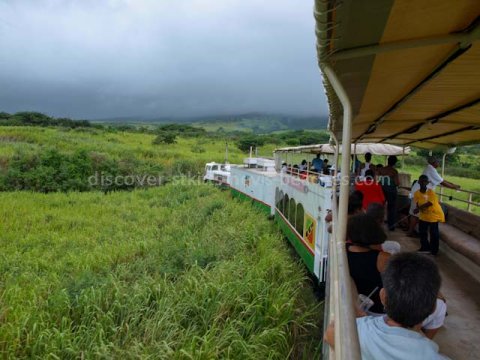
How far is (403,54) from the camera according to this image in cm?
213

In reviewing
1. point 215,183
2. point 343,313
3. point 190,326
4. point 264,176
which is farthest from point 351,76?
point 215,183

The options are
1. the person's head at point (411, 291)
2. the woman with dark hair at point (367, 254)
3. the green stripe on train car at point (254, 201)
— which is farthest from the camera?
the green stripe on train car at point (254, 201)

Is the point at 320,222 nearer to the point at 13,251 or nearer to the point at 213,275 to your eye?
the point at 213,275

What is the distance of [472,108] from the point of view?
11.4 feet

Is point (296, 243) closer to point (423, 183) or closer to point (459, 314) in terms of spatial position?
point (423, 183)

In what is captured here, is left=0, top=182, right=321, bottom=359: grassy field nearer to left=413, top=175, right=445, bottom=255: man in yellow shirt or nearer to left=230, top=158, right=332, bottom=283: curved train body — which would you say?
left=230, top=158, right=332, bottom=283: curved train body

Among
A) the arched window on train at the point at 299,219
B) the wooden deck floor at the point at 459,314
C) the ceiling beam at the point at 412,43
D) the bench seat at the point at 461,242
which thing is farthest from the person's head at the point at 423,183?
the ceiling beam at the point at 412,43

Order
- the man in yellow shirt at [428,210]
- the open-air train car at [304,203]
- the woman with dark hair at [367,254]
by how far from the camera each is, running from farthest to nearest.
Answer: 1. the open-air train car at [304,203]
2. the man in yellow shirt at [428,210]
3. the woman with dark hair at [367,254]

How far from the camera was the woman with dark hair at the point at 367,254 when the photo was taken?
2615mm

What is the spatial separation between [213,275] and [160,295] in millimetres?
886

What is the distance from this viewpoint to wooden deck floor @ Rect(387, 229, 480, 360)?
2932 mm

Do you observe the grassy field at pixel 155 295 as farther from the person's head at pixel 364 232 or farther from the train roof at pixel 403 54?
the train roof at pixel 403 54

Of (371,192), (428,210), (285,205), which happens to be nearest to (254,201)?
(285,205)

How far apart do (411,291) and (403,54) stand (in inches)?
52.3
